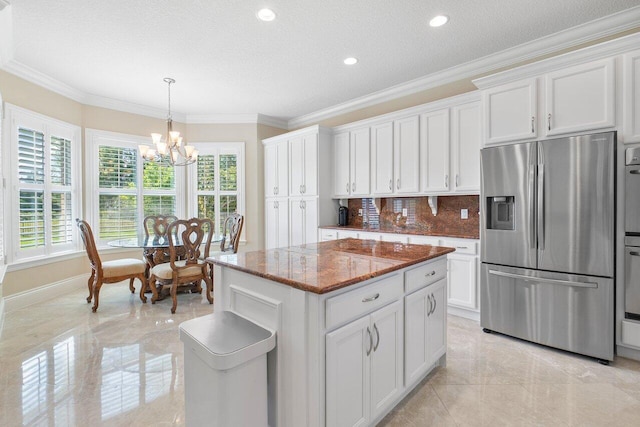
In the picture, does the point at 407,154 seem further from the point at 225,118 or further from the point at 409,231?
the point at 225,118

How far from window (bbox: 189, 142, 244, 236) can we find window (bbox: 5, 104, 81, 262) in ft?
5.91

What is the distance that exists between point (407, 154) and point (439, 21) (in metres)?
1.58

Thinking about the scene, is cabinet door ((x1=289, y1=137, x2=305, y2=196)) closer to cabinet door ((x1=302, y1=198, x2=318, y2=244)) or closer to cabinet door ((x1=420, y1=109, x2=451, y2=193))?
cabinet door ((x1=302, y1=198, x2=318, y2=244))

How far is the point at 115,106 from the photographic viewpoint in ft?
16.4

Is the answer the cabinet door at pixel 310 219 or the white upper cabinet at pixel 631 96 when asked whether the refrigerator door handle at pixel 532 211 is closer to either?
the white upper cabinet at pixel 631 96

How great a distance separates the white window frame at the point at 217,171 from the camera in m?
5.79

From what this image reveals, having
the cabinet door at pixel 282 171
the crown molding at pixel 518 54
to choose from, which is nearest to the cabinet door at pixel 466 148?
the crown molding at pixel 518 54

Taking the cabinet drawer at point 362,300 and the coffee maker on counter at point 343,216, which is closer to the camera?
the cabinet drawer at point 362,300

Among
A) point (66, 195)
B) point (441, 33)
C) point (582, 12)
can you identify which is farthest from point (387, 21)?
point (66, 195)

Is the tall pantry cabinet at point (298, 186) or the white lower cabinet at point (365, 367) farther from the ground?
the tall pantry cabinet at point (298, 186)

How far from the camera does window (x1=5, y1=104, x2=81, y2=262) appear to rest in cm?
376

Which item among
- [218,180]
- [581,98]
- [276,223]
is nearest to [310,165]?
[276,223]

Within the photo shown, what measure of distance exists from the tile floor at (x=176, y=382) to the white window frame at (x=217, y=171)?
2.86 m

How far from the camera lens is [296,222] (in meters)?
5.20
